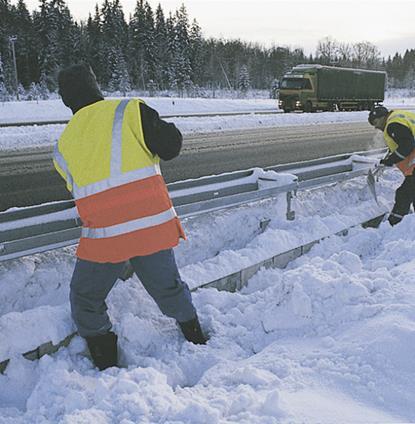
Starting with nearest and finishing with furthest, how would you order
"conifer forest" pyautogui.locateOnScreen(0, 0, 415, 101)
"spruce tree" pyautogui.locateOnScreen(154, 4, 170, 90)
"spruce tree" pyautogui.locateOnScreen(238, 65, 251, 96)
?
"conifer forest" pyautogui.locateOnScreen(0, 0, 415, 101) → "spruce tree" pyautogui.locateOnScreen(154, 4, 170, 90) → "spruce tree" pyautogui.locateOnScreen(238, 65, 251, 96)

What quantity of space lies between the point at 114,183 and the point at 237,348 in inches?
59.7

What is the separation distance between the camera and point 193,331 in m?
3.39

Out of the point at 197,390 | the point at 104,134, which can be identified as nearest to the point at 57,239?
the point at 104,134

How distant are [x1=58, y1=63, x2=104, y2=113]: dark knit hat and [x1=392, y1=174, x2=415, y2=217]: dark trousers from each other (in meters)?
4.67

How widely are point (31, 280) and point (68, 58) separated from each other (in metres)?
65.8

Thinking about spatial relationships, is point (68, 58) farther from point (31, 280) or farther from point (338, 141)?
point (31, 280)

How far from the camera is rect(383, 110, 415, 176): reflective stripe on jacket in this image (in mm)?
5902

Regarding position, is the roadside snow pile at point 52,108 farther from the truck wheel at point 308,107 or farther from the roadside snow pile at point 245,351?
the roadside snow pile at point 245,351

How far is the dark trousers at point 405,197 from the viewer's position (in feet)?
20.2

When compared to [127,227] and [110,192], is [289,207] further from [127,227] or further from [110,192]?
[110,192]

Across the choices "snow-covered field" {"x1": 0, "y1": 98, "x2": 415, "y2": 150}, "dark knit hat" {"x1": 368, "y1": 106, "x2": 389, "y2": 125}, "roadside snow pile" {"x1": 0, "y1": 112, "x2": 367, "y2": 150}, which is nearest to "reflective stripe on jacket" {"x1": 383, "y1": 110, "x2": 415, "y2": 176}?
"dark knit hat" {"x1": 368, "y1": 106, "x2": 389, "y2": 125}

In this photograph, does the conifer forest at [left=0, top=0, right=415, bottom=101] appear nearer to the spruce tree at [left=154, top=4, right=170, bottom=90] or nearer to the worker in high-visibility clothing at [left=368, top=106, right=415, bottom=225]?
the spruce tree at [left=154, top=4, right=170, bottom=90]

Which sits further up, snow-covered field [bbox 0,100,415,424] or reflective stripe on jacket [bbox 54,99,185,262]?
reflective stripe on jacket [bbox 54,99,185,262]

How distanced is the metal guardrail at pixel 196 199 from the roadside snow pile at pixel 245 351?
36cm
